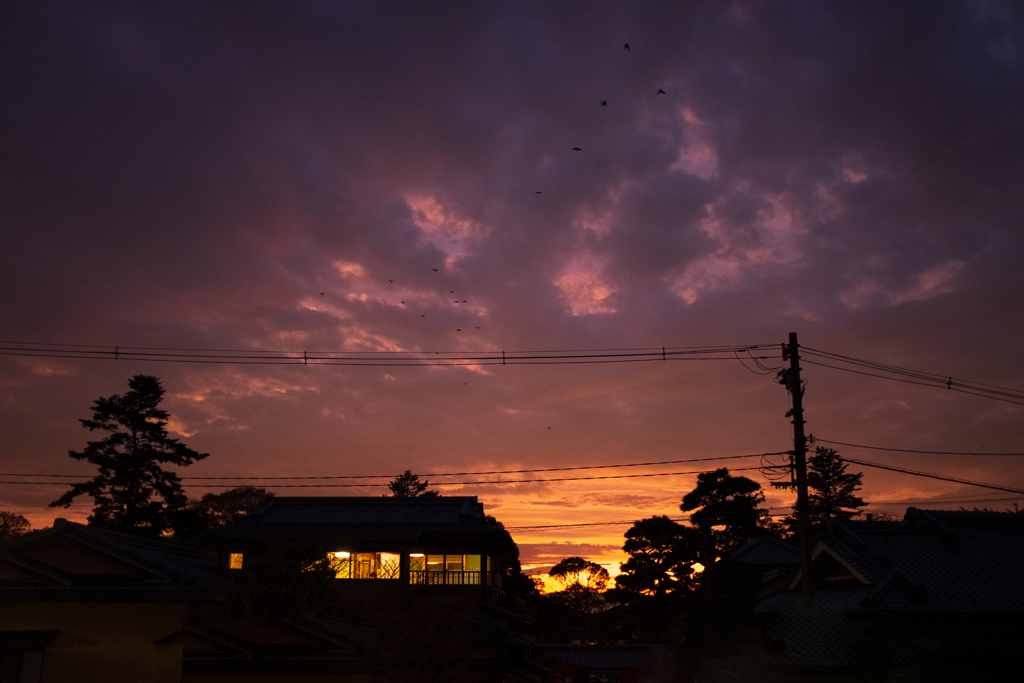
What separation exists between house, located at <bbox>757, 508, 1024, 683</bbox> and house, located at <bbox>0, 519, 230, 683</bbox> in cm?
1872

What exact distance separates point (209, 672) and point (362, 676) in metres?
4.05

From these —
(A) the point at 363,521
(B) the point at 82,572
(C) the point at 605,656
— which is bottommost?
(C) the point at 605,656

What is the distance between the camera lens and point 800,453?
76.2 feet

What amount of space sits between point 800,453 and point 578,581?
57937 mm

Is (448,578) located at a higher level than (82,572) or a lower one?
lower

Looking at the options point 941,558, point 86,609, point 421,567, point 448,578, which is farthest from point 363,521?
point 941,558

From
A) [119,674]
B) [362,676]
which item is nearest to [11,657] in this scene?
[119,674]

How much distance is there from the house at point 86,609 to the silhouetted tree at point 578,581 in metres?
61.8

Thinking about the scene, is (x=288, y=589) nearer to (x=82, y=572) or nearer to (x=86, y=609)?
(x=86, y=609)

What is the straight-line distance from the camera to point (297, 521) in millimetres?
36844

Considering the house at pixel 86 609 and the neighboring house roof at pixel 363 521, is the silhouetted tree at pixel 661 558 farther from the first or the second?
the house at pixel 86 609

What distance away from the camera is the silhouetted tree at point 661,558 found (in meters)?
41.5

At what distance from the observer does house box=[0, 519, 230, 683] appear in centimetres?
1803

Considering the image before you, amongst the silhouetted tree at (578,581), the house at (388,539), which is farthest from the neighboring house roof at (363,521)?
the silhouetted tree at (578,581)
